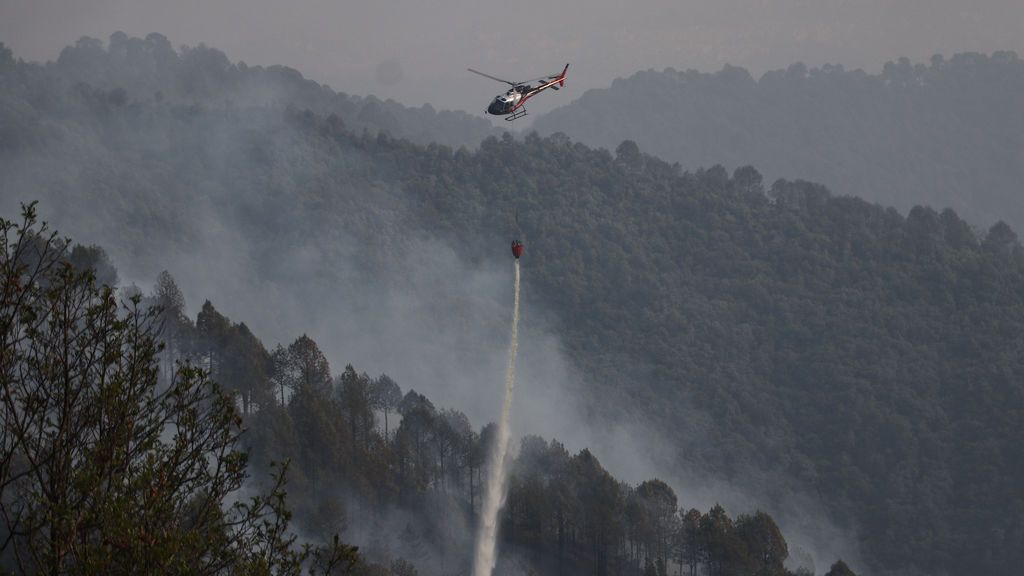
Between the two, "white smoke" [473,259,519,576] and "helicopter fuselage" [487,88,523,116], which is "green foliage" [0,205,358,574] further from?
"white smoke" [473,259,519,576]

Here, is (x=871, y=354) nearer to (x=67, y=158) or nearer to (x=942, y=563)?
(x=942, y=563)

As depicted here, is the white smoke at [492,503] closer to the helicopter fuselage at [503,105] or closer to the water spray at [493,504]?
the water spray at [493,504]

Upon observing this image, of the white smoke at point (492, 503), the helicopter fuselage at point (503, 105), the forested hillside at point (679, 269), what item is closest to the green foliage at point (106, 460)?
the helicopter fuselage at point (503, 105)

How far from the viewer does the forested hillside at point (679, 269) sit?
123688 mm

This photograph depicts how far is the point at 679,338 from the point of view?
144 metres

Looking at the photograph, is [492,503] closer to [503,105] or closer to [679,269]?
[503,105]

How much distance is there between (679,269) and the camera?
15800 cm

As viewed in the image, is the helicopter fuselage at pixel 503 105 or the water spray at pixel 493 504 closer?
the helicopter fuselage at pixel 503 105

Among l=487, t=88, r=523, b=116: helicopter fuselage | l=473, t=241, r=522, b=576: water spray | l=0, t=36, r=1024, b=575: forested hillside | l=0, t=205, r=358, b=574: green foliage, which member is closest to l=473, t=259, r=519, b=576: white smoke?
l=473, t=241, r=522, b=576: water spray

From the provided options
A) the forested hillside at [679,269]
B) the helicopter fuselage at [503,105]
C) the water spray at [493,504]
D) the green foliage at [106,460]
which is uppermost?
the forested hillside at [679,269]

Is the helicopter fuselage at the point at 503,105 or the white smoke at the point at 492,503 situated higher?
the helicopter fuselage at the point at 503,105

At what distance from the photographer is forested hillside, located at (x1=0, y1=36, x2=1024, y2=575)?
124 meters

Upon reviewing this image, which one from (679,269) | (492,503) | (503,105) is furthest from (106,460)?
(679,269)

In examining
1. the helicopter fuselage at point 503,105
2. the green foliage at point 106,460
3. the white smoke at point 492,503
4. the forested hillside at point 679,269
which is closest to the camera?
the green foliage at point 106,460
